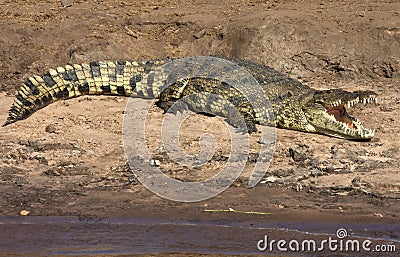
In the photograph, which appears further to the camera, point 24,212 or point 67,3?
point 67,3

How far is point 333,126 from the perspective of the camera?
791 centimetres

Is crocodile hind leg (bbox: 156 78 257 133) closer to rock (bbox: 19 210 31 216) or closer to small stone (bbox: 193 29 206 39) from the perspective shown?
small stone (bbox: 193 29 206 39)

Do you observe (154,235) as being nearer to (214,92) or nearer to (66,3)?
(214,92)

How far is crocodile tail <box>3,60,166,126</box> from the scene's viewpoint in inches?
334

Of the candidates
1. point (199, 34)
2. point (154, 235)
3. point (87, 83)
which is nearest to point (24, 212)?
point (154, 235)

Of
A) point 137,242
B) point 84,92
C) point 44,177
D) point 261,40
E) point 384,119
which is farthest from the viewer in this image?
point 261,40

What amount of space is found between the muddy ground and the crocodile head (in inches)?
4.9

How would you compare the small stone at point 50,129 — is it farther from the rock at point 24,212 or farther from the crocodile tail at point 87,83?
the rock at point 24,212

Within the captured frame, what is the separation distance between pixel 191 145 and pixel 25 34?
3.55 meters

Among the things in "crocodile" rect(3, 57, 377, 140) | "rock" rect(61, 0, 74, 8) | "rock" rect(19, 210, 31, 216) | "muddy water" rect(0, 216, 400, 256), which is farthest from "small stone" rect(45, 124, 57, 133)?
"rock" rect(61, 0, 74, 8)

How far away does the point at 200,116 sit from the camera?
852 centimetres

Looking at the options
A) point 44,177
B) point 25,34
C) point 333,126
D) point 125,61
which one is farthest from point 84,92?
point 333,126

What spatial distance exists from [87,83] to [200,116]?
144 centimetres

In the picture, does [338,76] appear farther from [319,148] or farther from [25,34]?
[25,34]
